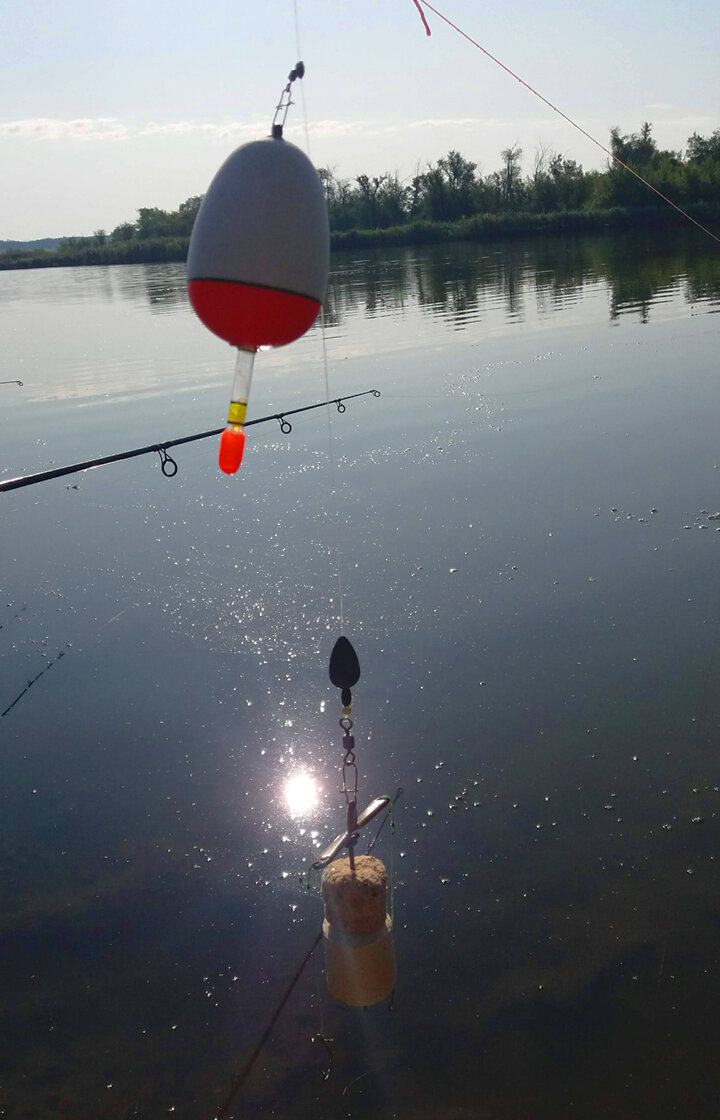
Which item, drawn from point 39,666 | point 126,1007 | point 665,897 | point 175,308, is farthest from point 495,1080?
point 175,308

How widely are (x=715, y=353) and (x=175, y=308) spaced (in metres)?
21.3

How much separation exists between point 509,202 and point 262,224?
77022mm

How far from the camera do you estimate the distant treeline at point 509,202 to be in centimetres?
6091

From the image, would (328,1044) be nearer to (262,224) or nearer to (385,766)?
(385,766)

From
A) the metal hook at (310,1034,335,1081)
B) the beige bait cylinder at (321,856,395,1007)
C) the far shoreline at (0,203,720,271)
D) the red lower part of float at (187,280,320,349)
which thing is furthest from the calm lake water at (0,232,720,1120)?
the far shoreline at (0,203,720,271)

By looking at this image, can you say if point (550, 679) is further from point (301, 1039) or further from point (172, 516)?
point (172, 516)

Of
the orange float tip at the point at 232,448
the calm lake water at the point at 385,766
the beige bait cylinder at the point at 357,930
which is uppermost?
the orange float tip at the point at 232,448

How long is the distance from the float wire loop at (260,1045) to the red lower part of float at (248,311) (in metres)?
2.84

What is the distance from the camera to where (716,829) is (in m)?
4.63

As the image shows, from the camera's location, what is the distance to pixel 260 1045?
149 inches

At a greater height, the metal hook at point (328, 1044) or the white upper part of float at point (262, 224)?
the white upper part of float at point (262, 224)

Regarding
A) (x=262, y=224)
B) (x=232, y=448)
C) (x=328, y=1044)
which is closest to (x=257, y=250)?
(x=262, y=224)

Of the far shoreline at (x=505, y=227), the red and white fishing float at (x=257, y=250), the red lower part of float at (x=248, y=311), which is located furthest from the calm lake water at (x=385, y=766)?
the far shoreline at (x=505, y=227)

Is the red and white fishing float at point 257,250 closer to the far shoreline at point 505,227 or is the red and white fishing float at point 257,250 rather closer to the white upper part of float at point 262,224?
the white upper part of float at point 262,224
